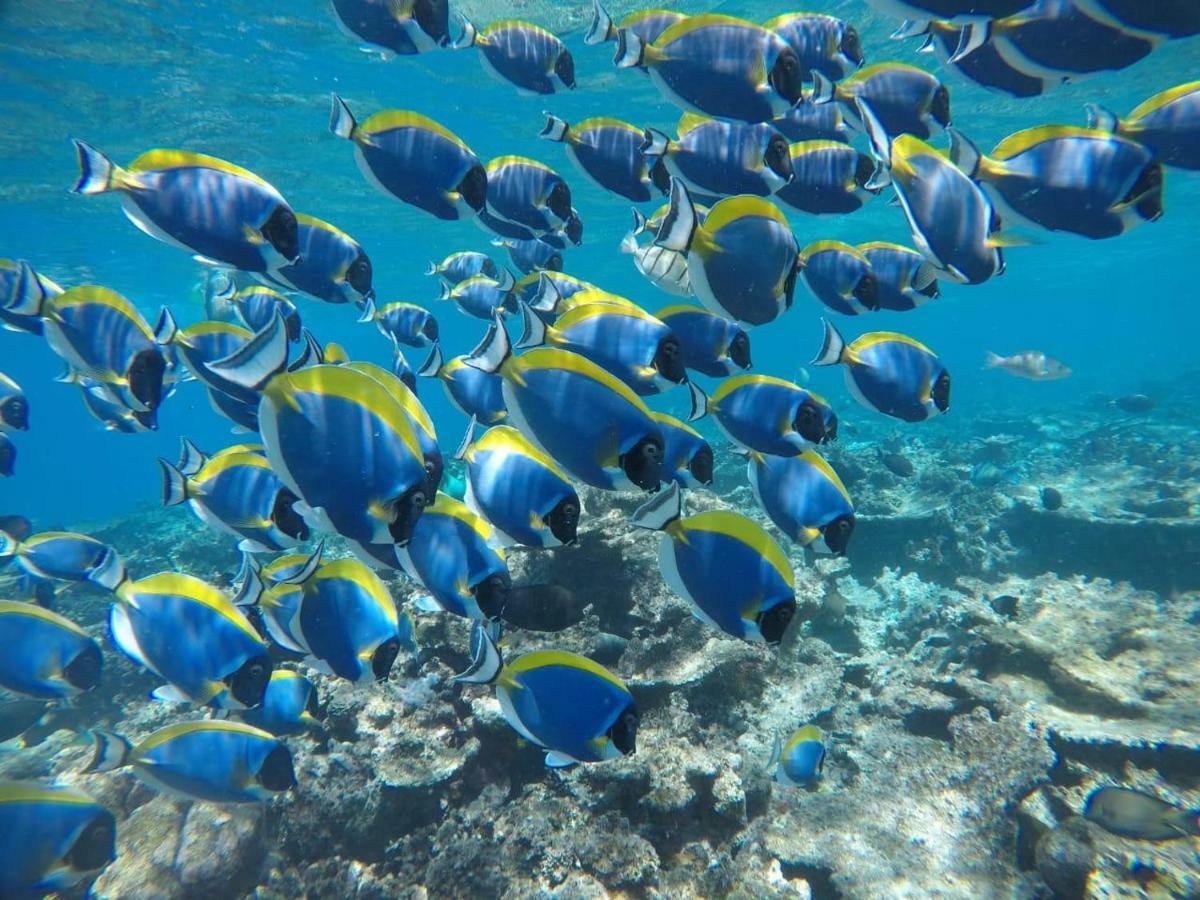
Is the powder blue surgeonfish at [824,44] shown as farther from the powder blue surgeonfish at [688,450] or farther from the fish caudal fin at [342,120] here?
the fish caudal fin at [342,120]

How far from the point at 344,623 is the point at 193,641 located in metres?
0.84

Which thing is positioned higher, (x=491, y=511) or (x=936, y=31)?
(x=936, y=31)

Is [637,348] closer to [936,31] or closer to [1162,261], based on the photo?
[936,31]

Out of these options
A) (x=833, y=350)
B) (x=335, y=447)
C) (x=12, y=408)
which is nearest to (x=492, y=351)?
(x=335, y=447)

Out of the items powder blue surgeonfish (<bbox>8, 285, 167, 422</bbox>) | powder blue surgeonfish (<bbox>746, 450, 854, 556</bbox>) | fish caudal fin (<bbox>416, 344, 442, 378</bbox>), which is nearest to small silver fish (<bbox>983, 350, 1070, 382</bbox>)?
powder blue surgeonfish (<bbox>746, 450, 854, 556</bbox>)

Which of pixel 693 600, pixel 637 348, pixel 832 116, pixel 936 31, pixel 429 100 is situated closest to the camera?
pixel 693 600

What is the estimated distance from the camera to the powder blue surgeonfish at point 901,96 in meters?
3.58

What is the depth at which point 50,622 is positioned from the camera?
3.53 metres

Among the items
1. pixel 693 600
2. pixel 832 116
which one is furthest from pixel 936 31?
pixel 693 600

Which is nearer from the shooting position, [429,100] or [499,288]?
[499,288]

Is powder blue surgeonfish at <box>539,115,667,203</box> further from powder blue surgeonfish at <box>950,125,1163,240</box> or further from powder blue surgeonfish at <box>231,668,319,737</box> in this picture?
powder blue surgeonfish at <box>231,668,319,737</box>

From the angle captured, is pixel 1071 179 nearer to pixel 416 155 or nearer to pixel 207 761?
pixel 416 155

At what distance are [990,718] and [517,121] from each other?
66.2ft

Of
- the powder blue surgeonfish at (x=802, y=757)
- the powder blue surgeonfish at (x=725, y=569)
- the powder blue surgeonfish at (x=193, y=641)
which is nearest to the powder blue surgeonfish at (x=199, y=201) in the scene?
the powder blue surgeonfish at (x=193, y=641)
